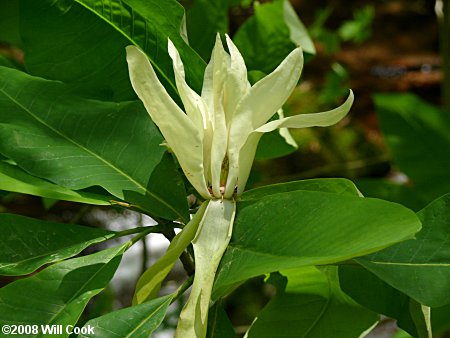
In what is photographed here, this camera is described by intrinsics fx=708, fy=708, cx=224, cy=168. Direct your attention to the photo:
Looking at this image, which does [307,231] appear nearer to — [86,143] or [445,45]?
[86,143]

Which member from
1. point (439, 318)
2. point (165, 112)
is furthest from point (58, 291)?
point (439, 318)

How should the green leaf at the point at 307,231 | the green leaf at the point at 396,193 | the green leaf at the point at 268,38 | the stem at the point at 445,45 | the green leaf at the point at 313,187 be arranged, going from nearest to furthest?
1. the green leaf at the point at 307,231
2. the green leaf at the point at 313,187
3. the green leaf at the point at 268,38
4. the green leaf at the point at 396,193
5. the stem at the point at 445,45

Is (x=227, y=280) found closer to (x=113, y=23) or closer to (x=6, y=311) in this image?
(x=6, y=311)

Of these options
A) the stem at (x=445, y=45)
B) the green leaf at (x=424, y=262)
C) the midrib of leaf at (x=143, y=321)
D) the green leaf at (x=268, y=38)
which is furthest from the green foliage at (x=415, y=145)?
the midrib of leaf at (x=143, y=321)

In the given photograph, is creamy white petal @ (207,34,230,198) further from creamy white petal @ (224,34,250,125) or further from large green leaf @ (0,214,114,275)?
large green leaf @ (0,214,114,275)

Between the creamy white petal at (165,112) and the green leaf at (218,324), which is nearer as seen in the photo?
the creamy white petal at (165,112)

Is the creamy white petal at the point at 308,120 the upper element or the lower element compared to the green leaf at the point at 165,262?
upper

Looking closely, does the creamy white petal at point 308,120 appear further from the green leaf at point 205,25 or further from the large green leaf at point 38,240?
the green leaf at point 205,25
